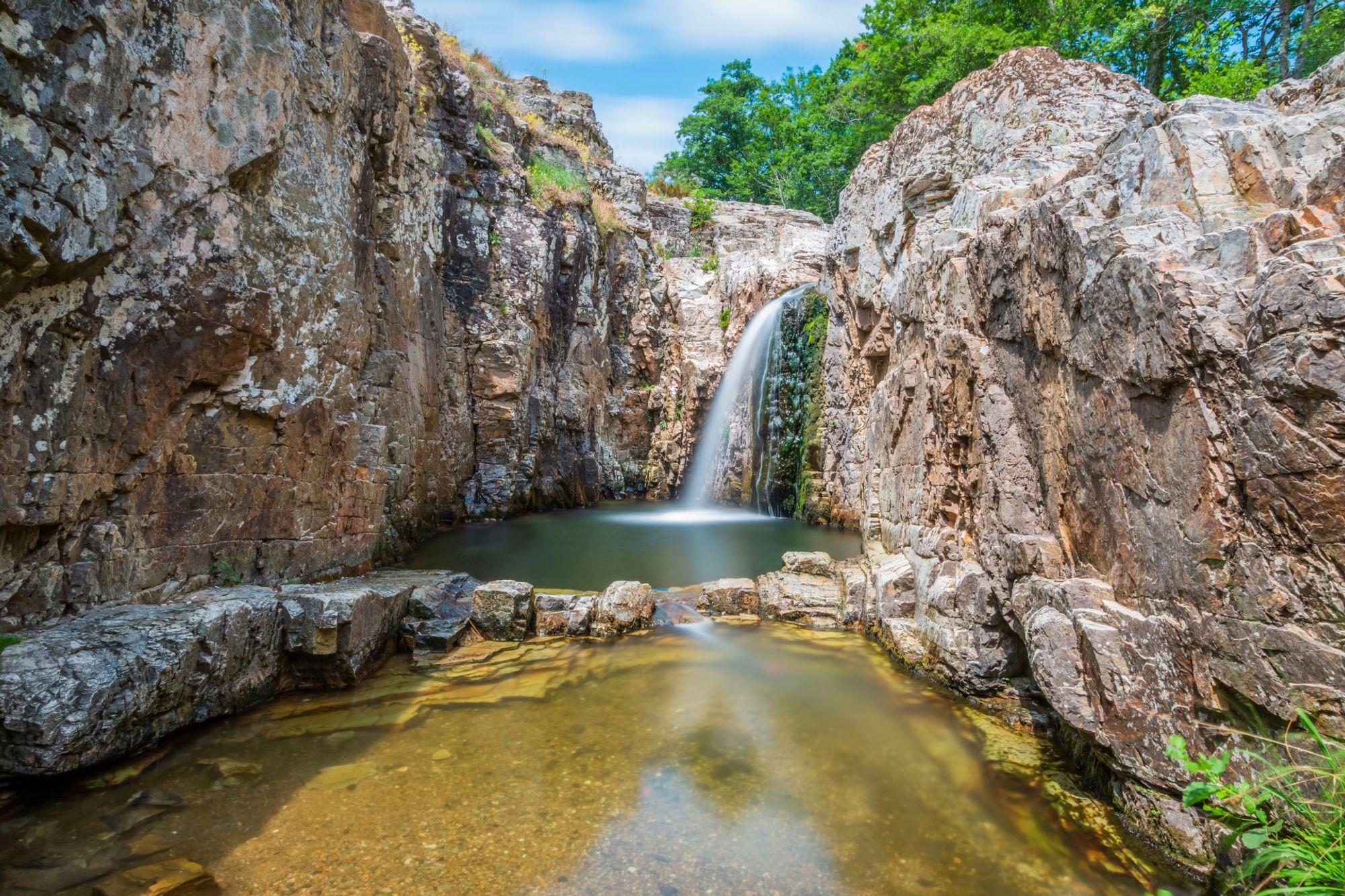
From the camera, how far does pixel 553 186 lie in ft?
47.6

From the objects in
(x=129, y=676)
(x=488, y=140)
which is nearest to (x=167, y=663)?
(x=129, y=676)

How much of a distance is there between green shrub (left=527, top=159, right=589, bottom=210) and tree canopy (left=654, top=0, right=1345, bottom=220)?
939cm

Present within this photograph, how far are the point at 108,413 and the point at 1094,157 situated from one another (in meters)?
7.28

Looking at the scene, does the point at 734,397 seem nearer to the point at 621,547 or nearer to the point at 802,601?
the point at 621,547

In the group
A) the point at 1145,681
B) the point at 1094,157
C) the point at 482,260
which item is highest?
the point at 482,260

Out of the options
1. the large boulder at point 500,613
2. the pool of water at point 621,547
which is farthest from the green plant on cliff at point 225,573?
the pool of water at point 621,547

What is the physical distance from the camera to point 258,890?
9.29 feet

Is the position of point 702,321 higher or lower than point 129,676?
higher

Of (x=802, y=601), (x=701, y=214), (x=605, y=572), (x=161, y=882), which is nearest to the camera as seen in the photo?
(x=161, y=882)

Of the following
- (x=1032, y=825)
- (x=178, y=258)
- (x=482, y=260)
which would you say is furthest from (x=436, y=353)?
(x=1032, y=825)

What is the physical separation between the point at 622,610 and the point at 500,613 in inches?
48.8

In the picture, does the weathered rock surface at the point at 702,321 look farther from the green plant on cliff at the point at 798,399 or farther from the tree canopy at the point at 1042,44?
the tree canopy at the point at 1042,44

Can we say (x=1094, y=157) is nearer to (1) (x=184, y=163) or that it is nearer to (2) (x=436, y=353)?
(1) (x=184, y=163)

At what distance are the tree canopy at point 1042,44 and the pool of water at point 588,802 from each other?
14.9 meters
